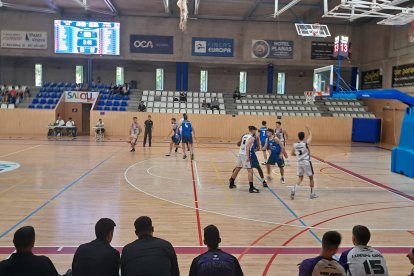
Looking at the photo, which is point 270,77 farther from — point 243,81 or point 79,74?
point 79,74

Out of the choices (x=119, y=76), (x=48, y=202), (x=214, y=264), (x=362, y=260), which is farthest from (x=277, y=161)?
(x=119, y=76)

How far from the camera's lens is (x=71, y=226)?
7.47 meters

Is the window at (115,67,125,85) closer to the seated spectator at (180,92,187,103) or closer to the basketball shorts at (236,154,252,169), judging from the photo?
the seated spectator at (180,92,187,103)

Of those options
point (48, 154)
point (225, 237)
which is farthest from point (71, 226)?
point (48, 154)

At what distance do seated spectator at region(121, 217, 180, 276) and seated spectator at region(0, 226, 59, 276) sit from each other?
0.61m

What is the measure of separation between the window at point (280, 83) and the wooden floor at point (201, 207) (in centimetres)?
2128

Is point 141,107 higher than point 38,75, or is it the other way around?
point 38,75

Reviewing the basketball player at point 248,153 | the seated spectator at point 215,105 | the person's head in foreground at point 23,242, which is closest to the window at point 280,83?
the seated spectator at point 215,105

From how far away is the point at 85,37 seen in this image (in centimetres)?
3031

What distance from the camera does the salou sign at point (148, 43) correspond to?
106 ft

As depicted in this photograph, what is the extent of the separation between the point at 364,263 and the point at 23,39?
3277 centimetres

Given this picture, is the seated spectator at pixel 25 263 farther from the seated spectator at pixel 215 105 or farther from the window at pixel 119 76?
the window at pixel 119 76

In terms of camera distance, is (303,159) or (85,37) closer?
(303,159)

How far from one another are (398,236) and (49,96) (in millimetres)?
28089
